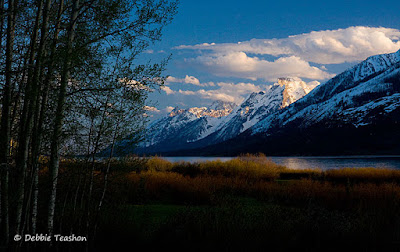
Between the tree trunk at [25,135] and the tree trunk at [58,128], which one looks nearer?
the tree trunk at [25,135]

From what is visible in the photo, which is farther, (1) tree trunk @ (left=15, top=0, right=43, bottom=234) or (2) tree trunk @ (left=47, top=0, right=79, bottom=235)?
(2) tree trunk @ (left=47, top=0, right=79, bottom=235)

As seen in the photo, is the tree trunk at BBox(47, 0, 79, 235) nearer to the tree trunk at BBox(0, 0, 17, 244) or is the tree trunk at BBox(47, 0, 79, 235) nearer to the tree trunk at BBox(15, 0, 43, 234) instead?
the tree trunk at BBox(15, 0, 43, 234)

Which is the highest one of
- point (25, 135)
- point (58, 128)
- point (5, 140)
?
point (58, 128)

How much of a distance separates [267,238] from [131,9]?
256 inches

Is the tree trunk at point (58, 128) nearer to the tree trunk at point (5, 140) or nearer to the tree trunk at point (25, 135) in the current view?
the tree trunk at point (25, 135)

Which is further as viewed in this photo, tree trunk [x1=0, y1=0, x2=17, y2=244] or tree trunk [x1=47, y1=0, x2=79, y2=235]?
tree trunk [x1=47, y1=0, x2=79, y2=235]

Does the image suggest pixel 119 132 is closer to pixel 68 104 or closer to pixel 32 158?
pixel 68 104

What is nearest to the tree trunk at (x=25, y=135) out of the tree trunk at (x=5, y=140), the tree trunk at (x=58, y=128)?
the tree trunk at (x=5, y=140)

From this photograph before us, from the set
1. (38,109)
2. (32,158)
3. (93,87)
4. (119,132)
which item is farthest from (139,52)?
(32,158)

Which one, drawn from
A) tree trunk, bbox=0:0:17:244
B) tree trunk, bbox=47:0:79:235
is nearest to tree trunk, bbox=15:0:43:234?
tree trunk, bbox=0:0:17:244

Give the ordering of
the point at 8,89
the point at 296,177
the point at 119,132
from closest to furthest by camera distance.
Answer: the point at 8,89 < the point at 119,132 < the point at 296,177

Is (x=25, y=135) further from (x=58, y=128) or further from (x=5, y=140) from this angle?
(x=58, y=128)

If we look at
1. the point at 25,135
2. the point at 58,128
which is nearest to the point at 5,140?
the point at 25,135

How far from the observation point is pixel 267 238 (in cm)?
711
